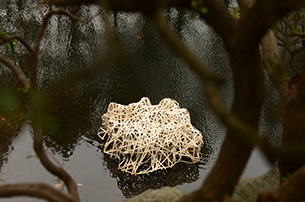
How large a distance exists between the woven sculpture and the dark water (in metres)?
0.15

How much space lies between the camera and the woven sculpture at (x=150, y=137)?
171 inches

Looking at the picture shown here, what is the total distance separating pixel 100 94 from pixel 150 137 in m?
1.89

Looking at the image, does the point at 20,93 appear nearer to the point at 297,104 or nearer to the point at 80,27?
the point at 80,27

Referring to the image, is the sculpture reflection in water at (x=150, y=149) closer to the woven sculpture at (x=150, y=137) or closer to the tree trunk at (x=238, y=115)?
the woven sculpture at (x=150, y=137)

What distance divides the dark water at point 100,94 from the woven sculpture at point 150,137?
5.8 inches

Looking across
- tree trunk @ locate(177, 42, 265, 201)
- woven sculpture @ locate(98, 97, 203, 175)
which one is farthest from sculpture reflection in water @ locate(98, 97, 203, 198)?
tree trunk @ locate(177, 42, 265, 201)

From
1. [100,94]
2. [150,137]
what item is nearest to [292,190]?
[150,137]

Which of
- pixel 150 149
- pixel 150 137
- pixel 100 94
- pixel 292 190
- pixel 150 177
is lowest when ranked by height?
pixel 150 177

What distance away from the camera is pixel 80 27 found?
798 cm

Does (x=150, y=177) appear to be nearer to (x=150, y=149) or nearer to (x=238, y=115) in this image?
(x=150, y=149)

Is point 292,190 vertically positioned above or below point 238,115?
below

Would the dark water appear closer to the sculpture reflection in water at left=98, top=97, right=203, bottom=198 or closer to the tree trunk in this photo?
the sculpture reflection in water at left=98, top=97, right=203, bottom=198

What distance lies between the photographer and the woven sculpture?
171 inches

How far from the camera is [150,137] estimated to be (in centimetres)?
433
